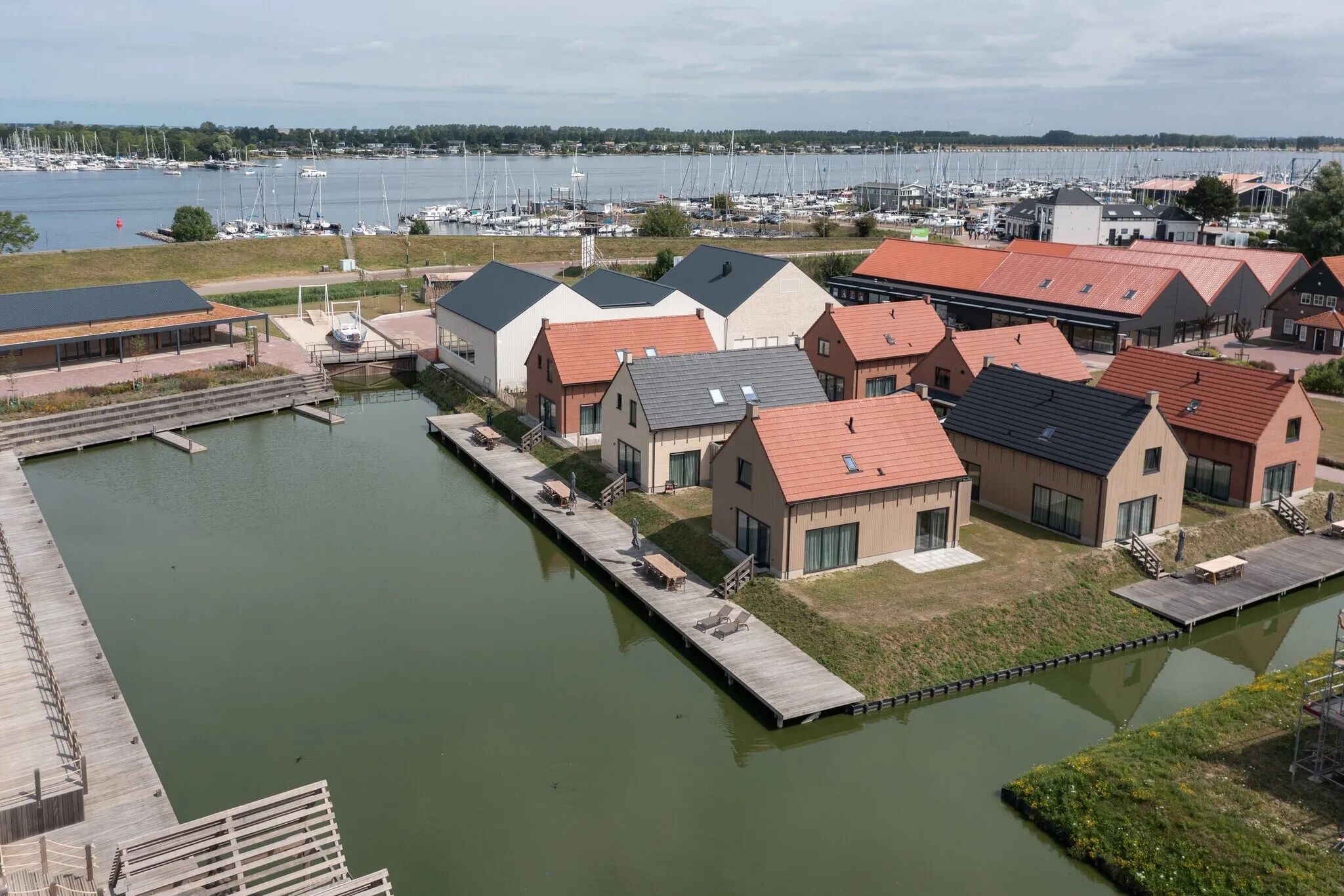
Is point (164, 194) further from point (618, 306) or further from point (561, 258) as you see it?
point (618, 306)

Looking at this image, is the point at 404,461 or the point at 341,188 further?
the point at 341,188

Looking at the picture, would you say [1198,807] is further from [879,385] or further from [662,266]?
[662,266]

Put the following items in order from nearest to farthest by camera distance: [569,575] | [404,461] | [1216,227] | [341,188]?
[569,575] < [404,461] < [1216,227] < [341,188]

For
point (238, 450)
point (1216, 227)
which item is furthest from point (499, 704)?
point (1216, 227)

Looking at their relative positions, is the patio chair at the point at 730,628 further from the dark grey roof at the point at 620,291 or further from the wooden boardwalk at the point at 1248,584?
the dark grey roof at the point at 620,291

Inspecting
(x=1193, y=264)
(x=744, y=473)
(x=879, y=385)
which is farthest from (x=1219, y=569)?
(x=1193, y=264)

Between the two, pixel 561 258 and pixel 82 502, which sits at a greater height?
pixel 561 258
